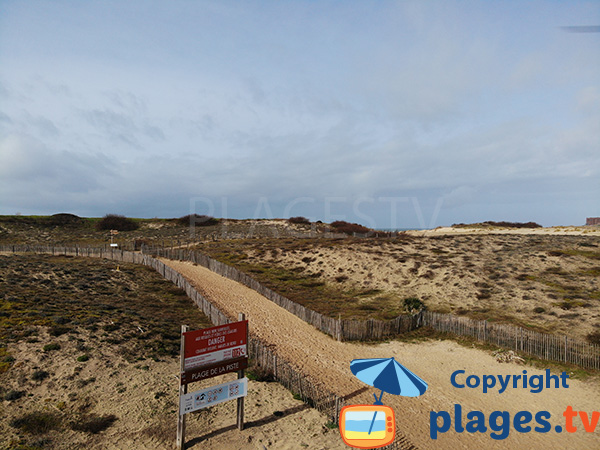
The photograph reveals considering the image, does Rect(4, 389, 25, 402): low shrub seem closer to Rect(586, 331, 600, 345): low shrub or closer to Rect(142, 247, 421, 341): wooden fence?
Rect(142, 247, 421, 341): wooden fence

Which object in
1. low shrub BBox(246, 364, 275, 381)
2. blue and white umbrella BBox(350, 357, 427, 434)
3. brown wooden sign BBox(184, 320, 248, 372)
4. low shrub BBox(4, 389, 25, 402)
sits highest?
brown wooden sign BBox(184, 320, 248, 372)

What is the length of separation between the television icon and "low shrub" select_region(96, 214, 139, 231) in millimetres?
78140

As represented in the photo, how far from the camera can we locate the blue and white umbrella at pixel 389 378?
8758 mm

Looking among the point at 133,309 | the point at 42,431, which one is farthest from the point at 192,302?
the point at 42,431

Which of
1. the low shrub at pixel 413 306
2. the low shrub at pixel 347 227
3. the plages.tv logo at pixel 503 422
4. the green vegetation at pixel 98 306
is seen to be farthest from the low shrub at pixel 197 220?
the plages.tv logo at pixel 503 422

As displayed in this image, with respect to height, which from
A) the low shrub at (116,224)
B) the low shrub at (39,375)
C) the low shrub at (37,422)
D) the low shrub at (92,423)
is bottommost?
the low shrub at (92,423)

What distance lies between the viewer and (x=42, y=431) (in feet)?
28.1

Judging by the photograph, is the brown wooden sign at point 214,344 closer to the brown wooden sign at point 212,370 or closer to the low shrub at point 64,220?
the brown wooden sign at point 212,370

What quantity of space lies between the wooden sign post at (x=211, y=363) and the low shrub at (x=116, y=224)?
245 feet

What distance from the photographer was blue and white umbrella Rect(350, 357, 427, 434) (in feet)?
28.7

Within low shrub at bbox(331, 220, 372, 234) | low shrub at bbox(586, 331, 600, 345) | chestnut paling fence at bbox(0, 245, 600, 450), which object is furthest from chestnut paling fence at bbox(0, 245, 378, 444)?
A: low shrub at bbox(331, 220, 372, 234)

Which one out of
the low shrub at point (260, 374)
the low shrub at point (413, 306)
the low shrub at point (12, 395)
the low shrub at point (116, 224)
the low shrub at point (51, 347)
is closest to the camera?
the low shrub at point (12, 395)

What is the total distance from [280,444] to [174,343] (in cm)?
812

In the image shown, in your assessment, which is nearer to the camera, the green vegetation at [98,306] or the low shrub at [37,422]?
the low shrub at [37,422]
